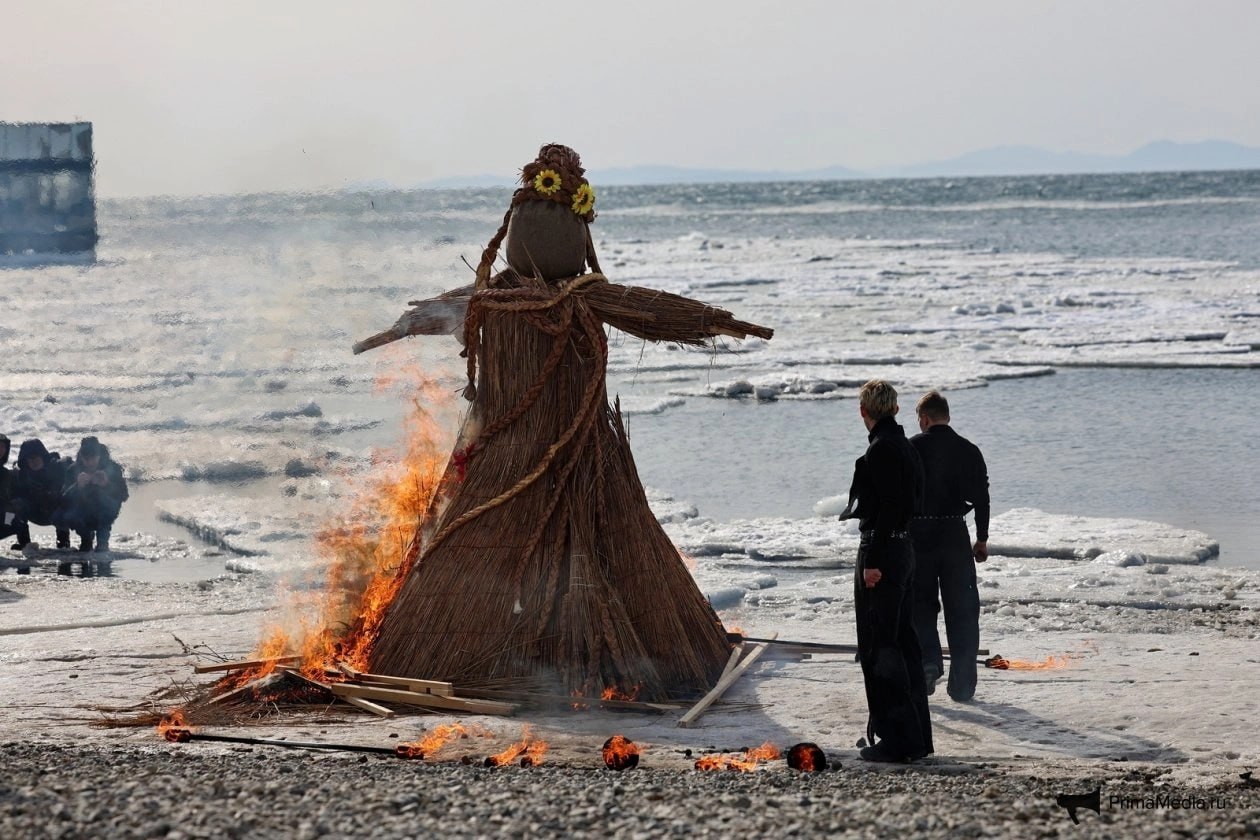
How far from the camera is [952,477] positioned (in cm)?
780

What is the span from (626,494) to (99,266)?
137 ft

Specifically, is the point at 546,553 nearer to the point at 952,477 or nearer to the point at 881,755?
the point at 881,755

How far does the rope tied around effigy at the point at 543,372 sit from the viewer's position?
7.38 meters

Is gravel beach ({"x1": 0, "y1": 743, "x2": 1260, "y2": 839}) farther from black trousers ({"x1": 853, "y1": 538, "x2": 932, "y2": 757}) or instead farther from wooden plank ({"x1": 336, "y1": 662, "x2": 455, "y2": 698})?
wooden plank ({"x1": 336, "y1": 662, "x2": 455, "y2": 698})

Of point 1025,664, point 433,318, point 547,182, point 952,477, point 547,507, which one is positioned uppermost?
point 547,182

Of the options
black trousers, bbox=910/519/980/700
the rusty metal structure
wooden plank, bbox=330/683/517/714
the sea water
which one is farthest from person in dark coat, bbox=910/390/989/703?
the rusty metal structure

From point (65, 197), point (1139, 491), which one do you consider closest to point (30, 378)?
point (65, 197)

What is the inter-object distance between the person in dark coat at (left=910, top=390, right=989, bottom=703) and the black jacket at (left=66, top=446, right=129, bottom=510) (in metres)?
7.86

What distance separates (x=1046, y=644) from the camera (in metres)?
8.79

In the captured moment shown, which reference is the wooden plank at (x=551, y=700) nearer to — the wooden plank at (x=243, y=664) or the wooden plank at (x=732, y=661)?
the wooden plank at (x=732, y=661)

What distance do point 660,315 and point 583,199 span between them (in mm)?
764

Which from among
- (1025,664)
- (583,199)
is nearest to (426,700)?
(583,199)

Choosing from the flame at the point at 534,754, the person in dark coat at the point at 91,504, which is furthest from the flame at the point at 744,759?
the person in dark coat at the point at 91,504

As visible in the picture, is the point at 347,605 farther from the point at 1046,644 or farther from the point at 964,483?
the point at 1046,644
